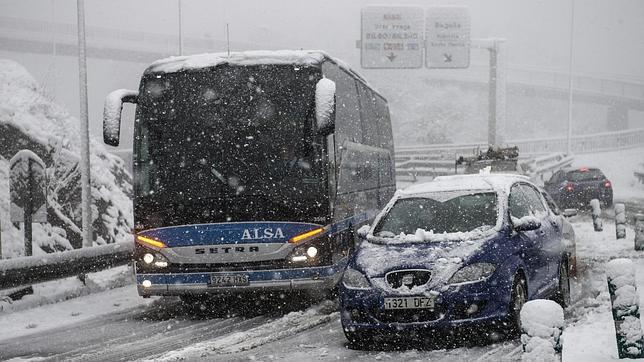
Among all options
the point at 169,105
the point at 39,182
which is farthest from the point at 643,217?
the point at 39,182

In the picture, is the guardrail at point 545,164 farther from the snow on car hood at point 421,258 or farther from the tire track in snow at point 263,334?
the snow on car hood at point 421,258

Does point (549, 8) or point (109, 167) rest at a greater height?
point (549, 8)

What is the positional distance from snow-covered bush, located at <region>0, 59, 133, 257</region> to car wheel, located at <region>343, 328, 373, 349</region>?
9.08 metres

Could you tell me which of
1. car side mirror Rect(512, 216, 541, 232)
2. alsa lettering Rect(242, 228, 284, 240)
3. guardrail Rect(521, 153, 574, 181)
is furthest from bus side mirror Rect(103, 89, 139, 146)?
guardrail Rect(521, 153, 574, 181)

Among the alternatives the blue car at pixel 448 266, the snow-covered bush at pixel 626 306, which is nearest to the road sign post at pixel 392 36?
the blue car at pixel 448 266

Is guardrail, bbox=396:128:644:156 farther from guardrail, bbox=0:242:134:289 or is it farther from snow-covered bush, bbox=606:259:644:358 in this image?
snow-covered bush, bbox=606:259:644:358

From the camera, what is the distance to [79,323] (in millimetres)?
10586

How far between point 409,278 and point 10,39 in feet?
199

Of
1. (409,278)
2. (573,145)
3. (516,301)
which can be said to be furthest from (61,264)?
(573,145)

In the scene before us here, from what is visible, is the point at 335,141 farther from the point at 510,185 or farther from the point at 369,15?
the point at 369,15

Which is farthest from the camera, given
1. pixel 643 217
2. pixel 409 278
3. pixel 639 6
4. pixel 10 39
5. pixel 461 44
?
pixel 639 6

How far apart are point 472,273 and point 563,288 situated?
2561 millimetres

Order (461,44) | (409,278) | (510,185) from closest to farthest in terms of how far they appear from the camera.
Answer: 1. (409,278)
2. (510,185)
3. (461,44)

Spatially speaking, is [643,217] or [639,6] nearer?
[643,217]
